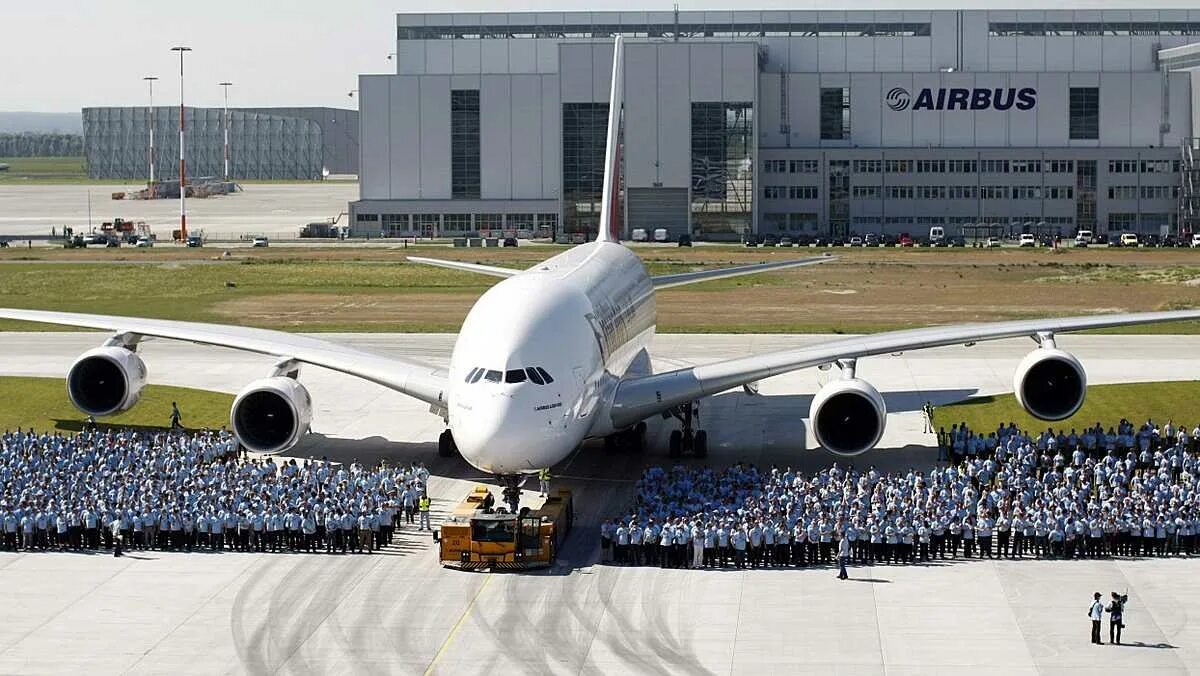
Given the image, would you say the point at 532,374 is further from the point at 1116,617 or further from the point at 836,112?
the point at 836,112

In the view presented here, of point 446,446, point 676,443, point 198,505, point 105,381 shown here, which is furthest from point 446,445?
point 198,505

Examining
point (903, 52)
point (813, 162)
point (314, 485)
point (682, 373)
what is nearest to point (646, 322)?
point (682, 373)

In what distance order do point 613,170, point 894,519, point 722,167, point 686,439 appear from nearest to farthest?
point 894,519 < point 686,439 < point 613,170 < point 722,167

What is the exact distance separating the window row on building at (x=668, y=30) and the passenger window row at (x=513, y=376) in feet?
419

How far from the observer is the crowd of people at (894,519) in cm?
3397

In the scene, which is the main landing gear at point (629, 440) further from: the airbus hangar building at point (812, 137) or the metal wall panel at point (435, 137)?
the metal wall panel at point (435, 137)

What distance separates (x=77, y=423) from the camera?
4884cm

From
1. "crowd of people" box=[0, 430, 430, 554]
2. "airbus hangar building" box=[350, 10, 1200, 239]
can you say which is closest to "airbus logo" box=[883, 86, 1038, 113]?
"airbus hangar building" box=[350, 10, 1200, 239]

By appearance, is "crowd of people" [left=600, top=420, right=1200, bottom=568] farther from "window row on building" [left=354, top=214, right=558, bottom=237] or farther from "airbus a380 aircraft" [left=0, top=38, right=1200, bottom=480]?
"window row on building" [left=354, top=214, right=558, bottom=237]

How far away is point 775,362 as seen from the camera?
41.8m

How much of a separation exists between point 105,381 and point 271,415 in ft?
22.4

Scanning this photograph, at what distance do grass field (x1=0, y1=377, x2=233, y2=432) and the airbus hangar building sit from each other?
89620 mm

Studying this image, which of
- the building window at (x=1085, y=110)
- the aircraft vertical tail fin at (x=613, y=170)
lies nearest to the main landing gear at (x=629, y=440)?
the aircraft vertical tail fin at (x=613, y=170)

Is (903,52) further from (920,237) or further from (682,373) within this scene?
(682,373)
